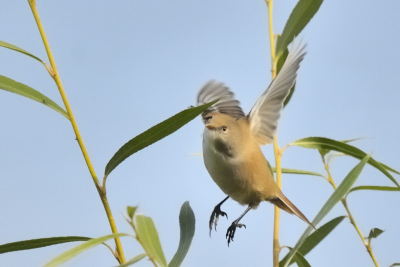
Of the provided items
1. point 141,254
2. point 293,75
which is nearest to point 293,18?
point 293,75

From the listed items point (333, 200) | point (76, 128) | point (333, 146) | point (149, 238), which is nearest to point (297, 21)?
point (333, 146)

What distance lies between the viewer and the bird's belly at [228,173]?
2670 millimetres

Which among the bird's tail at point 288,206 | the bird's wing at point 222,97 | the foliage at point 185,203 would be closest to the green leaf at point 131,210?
the foliage at point 185,203

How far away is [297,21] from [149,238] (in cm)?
125

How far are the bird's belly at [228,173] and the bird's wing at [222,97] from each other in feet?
1.65

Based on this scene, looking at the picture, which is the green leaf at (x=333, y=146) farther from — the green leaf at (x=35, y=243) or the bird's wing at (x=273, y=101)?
the green leaf at (x=35, y=243)

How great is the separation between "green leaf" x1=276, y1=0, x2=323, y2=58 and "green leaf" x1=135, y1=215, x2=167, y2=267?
3.71 feet

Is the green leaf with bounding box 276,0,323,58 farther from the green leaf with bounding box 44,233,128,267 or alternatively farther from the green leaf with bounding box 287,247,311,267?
the green leaf with bounding box 44,233,128,267

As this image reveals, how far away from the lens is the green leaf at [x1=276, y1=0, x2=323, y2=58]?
2172mm

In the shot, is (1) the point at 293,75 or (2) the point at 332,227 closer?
(2) the point at 332,227

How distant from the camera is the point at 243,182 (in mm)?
2715

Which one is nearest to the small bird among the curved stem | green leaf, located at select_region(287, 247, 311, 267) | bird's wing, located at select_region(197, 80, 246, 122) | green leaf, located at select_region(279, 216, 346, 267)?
bird's wing, located at select_region(197, 80, 246, 122)

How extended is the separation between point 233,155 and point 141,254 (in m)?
1.50

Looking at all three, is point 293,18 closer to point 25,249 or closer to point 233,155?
point 233,155
